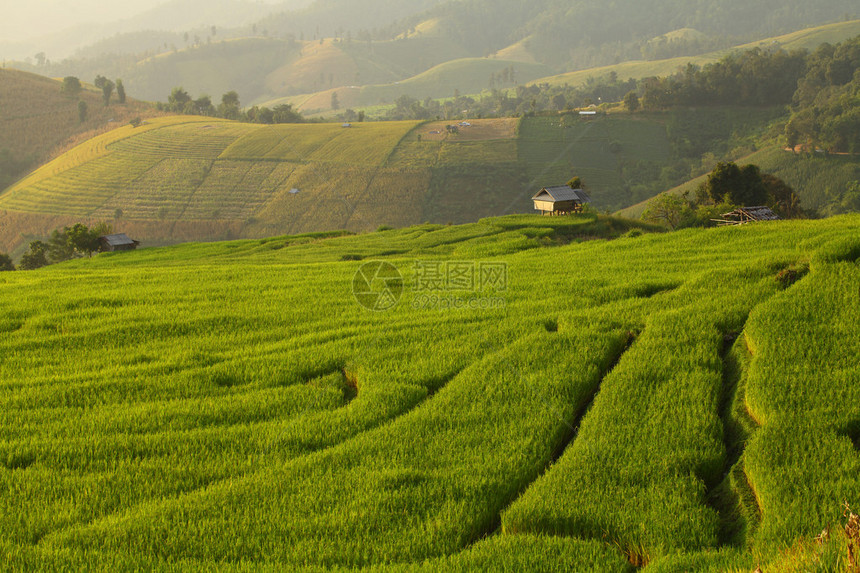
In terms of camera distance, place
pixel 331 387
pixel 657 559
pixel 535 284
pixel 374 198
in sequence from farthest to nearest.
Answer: pixel 374 198
pixel 535 284
pixel 331 387
pixel 657 559

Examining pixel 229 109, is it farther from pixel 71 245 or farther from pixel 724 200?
pixel 724 200

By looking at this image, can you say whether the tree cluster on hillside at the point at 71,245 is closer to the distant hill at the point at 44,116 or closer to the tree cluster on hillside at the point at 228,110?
the tree cluster on hillside at the point at 228,110

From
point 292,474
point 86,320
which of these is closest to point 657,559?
point 292,474

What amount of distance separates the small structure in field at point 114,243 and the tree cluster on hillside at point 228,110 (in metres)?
87.0

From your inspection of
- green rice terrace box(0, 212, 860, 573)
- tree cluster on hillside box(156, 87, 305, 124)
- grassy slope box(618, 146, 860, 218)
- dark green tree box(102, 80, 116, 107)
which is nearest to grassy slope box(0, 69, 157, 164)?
dark green tree box(102, 80, 116, 107)

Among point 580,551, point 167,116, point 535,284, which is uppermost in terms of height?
point 167,116

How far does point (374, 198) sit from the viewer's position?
84750mm

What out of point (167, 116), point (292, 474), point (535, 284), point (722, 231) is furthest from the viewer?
point (167, 116)

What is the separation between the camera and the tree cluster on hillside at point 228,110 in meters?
126

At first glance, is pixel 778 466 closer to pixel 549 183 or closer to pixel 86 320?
pixel 86 320

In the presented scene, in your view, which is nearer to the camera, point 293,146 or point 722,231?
point 722,231

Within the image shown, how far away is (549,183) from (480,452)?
8226cm

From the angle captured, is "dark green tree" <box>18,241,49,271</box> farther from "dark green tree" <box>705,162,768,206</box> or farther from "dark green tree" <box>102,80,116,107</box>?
"dark green tree" <box>102,80,116,107</box>

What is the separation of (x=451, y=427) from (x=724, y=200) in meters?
36.7
